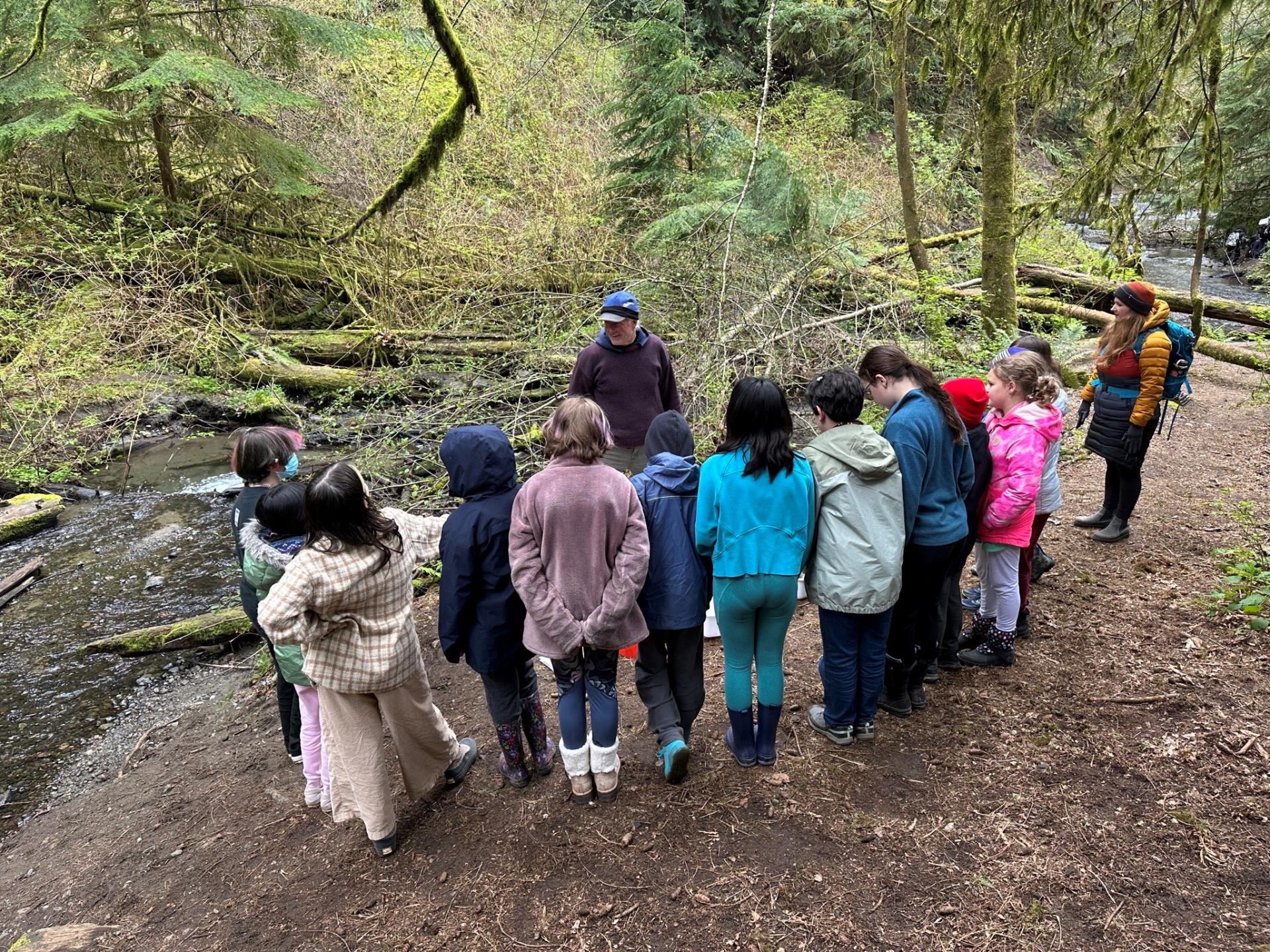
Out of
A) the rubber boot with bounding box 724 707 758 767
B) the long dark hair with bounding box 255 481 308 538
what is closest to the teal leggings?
the rubber boot with bounding box 724 707 758 767

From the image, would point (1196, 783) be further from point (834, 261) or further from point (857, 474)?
point (834, 261)

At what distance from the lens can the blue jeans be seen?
3016 mm

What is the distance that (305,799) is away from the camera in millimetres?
3523

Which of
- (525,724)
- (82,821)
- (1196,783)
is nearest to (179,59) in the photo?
(82,821)

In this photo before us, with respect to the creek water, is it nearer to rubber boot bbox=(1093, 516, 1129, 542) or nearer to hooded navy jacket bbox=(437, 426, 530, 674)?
hooded navy jacket bbox=(437, 426, 530, 674)

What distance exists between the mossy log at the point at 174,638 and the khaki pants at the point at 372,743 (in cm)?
320

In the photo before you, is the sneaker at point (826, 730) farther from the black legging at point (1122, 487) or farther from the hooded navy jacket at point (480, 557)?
the black legging at point (1122, 487)

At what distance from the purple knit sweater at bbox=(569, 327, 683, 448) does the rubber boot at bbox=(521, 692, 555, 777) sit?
6.84 ft

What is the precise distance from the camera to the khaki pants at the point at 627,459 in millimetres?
4938

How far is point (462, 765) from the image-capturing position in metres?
3.45

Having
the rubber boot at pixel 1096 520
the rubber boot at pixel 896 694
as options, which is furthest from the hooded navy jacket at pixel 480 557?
the rubber boot at pixel 1096 520

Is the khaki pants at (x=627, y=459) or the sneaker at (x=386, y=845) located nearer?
the sneaker at (x=386, y=845)

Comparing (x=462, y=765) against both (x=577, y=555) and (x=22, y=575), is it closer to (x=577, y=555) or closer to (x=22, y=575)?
(x=577, y=555)

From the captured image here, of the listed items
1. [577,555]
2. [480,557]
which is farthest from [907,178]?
[480,557]
